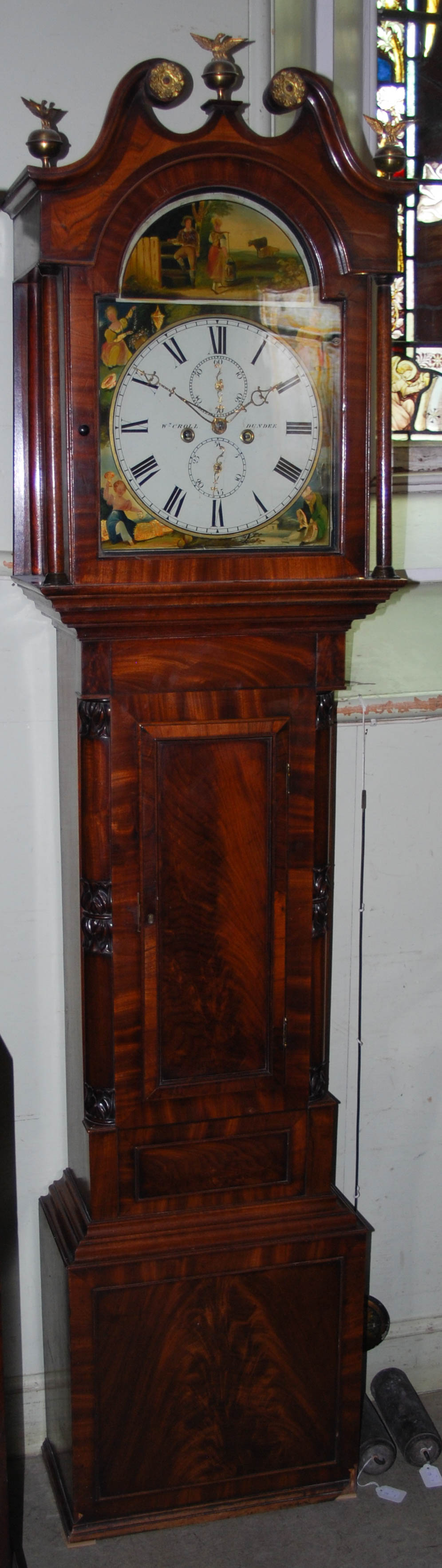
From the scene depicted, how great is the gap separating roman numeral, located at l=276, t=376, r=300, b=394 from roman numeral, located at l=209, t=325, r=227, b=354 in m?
0.09

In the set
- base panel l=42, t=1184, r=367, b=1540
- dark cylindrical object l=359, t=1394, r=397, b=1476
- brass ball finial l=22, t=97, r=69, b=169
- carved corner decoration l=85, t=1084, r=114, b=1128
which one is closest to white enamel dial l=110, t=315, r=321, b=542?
brass ball finial l=22, t=97, r=69, b=169

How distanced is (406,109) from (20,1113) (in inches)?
72.7

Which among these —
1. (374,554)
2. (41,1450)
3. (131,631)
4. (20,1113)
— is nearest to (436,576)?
(374,554)

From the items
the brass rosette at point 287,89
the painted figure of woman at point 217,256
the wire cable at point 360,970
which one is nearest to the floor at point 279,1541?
the wire cable at point 360,970

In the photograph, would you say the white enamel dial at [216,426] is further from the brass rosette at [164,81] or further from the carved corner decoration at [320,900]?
the carved corner decoration at [320,900]

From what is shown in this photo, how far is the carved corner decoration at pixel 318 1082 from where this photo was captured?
2.03 m

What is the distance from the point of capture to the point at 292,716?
1879 mm

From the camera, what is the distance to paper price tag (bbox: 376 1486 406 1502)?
7.18ft

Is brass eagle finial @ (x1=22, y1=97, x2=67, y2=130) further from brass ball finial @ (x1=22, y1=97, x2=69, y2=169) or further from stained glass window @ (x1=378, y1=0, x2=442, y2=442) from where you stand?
stained glass window @ (x1=378, y1=0, x2=442, y2=442)

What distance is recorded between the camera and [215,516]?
176cm

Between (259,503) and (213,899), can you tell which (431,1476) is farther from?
(259,503)

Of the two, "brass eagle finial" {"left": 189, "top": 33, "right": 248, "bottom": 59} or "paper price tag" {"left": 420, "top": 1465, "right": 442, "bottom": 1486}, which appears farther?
"paper price tag" {"left": 420, "top": 1465, "right": 442, "bottom": 1486}

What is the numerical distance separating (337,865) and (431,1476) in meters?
1.05

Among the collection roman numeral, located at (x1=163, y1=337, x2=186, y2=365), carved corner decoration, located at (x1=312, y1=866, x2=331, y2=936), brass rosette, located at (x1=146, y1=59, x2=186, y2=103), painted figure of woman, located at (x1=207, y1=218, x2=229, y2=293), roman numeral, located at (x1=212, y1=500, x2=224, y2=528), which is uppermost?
brass rosette, located at (x1=146, y1=59, x2=186, y2=103)
